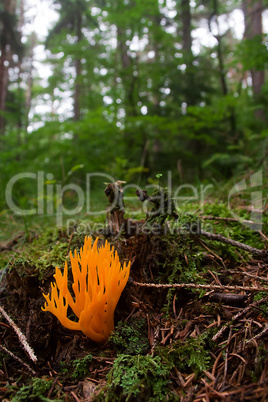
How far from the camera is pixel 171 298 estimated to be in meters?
1.48

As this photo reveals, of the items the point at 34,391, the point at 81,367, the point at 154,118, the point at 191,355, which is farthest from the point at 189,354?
the point at 154,118

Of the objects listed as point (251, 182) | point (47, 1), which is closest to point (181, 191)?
point (251, 182)

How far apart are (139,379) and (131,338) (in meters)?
0.26

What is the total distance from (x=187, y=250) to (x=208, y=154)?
15.3ft

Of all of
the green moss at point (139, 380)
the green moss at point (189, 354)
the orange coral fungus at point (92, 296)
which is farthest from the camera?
the orange coral fungus at point (92, 296)

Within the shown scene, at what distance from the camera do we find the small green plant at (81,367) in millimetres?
1202

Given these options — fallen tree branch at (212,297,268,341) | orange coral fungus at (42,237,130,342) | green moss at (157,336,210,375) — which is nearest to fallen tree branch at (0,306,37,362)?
orange coral fungus at (42,237,130,342)

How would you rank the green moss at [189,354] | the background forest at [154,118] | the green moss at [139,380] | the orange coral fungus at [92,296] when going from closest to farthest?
the green moss at [139,380] → the green moss at [189,354] → the orange coral fungus at [92,296] → the background forest at [154,118]

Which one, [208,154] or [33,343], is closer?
[33,343]

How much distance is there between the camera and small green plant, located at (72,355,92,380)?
3.94ft

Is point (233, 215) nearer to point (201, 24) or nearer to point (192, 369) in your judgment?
point (192, 369)

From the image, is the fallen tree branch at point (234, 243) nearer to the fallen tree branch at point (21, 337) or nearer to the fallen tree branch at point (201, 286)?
the fallen tree branch at point (201, 286)

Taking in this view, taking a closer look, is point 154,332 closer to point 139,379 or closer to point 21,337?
point 139,379

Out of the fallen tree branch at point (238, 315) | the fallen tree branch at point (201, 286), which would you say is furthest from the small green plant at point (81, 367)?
the fallen tree branch at point (238, 315)
